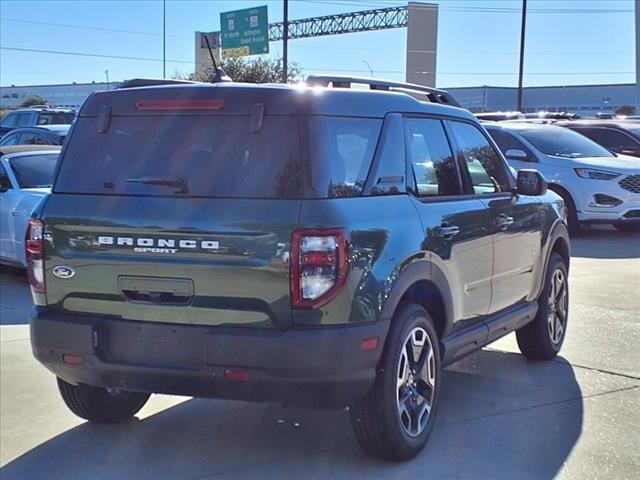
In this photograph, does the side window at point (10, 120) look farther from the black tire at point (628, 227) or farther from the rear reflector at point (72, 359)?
the rear reflector at point (72, 359)

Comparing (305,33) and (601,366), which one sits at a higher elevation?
(305,33)

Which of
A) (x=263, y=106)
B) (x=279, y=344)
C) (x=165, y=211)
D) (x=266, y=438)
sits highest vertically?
(x=263, y=106)

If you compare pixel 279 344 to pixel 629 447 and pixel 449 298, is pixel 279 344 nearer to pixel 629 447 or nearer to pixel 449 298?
pixel 449 298

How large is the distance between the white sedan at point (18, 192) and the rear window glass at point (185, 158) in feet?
17.0

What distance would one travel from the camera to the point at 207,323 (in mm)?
3650

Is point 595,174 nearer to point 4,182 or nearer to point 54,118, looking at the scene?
point 4,182

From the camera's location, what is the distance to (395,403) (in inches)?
153

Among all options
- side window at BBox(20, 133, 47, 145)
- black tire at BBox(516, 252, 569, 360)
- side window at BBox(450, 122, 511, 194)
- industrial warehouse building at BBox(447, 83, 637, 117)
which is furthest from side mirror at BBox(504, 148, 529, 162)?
industrial warehouse building at BBox(447, 83, 637, 117)

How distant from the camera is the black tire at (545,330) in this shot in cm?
586

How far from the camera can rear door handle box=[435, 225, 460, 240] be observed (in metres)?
4.29

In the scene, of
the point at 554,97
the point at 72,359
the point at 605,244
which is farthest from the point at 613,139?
the point at 554,97

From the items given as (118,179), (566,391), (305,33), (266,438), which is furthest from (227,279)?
(305,33)

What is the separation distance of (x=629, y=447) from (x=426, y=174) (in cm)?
186

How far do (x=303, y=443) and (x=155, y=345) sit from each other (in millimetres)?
1168
